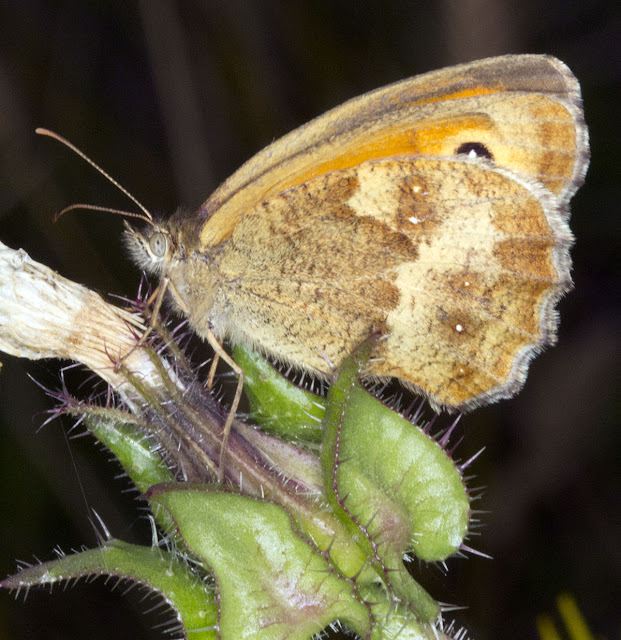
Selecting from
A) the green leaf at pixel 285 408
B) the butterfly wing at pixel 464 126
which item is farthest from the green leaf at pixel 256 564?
the butterfly wing at pixel 464 126

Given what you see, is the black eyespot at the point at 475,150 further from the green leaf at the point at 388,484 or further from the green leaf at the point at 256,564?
the green leaf at the point at 256,564

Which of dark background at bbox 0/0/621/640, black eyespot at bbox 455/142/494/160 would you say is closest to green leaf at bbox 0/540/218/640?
black eyespot at bbox 455/142/494/160

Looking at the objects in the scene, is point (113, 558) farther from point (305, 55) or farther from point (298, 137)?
point (305, 55)

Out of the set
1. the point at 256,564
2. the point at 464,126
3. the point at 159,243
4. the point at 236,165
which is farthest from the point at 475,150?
the point at 236,165

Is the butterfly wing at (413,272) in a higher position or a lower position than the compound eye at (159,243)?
higher

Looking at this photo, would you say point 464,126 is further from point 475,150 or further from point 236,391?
point 236,391

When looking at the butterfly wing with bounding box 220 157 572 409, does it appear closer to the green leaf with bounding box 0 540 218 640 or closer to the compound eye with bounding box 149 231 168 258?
the compound eye with bounding box 149 231 168 258

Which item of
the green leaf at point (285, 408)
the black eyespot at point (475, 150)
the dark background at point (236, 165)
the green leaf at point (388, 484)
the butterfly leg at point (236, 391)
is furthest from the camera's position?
the dark background at point (236, 165)

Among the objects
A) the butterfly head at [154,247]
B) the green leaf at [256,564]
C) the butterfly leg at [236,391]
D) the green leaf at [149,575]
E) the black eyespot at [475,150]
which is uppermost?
the black eyespot at [475,150]
